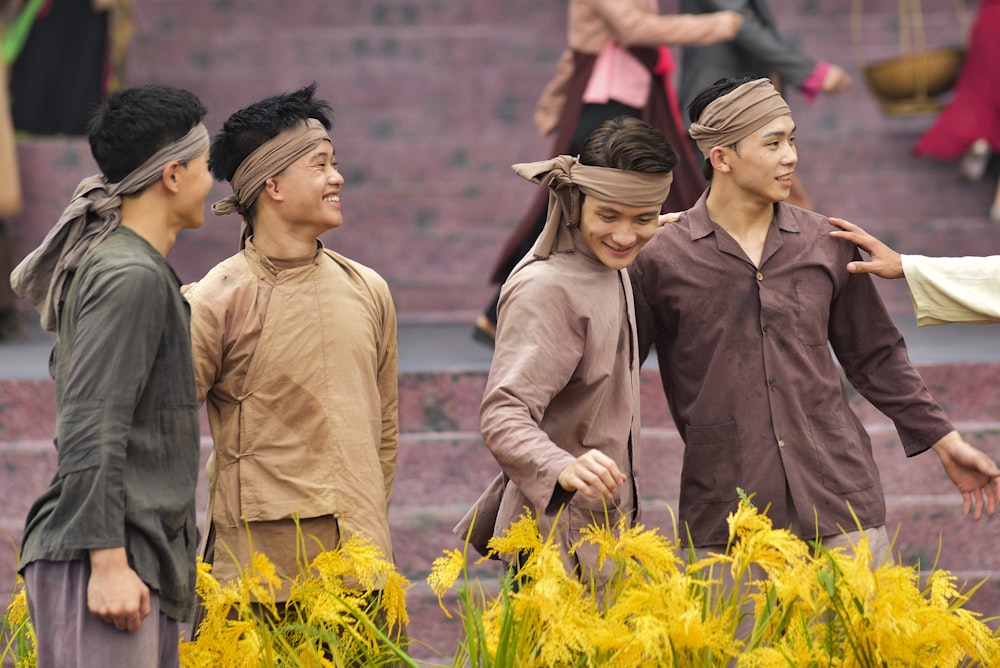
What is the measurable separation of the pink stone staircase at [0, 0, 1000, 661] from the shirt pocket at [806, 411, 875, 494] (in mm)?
1570

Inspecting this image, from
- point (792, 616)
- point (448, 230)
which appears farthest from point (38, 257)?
point (448, 230)

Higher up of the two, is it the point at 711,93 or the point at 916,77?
the point at 711,93

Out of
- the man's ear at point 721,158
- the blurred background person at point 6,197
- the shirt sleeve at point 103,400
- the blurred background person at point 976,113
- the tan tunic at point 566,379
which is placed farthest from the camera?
the blurred background person at point 976,113

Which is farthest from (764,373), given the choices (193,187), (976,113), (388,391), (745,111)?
(976,113)

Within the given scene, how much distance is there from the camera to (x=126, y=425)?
3086 millimetres

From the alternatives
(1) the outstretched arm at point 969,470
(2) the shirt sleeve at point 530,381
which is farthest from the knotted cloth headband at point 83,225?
(1) the outstretched arm at point 969,470

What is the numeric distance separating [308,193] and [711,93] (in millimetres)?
1072

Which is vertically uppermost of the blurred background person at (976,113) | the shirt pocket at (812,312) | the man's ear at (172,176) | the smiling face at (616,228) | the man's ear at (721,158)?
the man's ear at (172,176)

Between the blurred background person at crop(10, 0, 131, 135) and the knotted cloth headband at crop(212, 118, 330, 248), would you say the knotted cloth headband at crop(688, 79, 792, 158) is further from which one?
the blurred background person at crop(10, 0, 131, 135)

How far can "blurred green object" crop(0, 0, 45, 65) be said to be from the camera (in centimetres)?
855

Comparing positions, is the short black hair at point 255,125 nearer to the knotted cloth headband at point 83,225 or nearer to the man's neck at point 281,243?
the man's neck at point 281,243

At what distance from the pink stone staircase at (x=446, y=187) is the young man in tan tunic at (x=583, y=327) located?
1632 millimetres

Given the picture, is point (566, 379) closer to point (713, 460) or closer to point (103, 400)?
point (713, 460)

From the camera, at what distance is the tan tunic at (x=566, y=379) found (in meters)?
3.58
